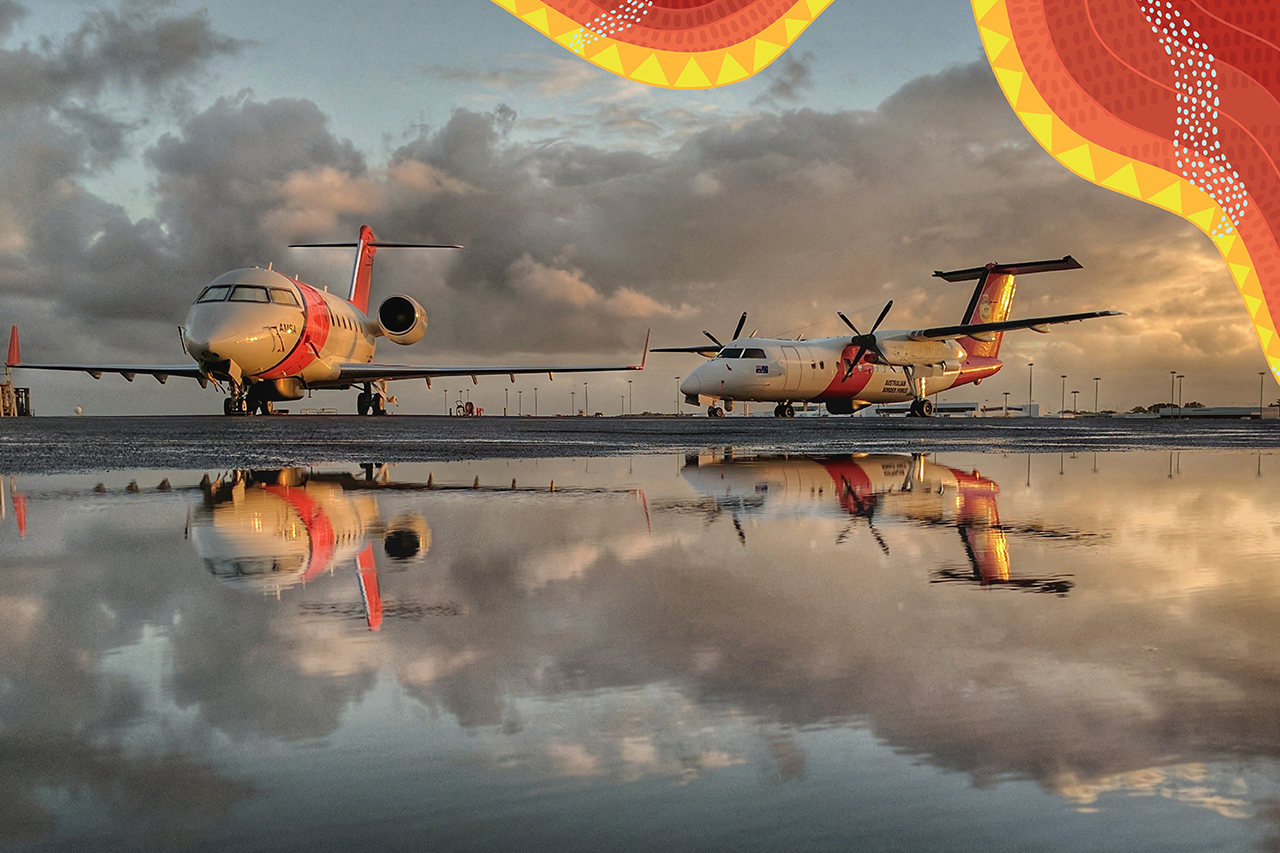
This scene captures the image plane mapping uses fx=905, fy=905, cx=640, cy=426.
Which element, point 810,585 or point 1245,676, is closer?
point 1245,676

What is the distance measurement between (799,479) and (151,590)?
569 cm

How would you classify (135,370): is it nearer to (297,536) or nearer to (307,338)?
(307,338)

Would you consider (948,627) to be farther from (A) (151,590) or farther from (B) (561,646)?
(A) (151,590)

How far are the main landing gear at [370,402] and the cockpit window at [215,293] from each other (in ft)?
34.2

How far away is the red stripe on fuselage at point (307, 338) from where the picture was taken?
1094 inches

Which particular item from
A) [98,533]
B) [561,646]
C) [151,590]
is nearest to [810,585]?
[561,646]

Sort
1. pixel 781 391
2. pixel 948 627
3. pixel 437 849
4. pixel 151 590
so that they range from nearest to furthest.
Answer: pixel 437 849 < pixel 948 627 < pixel 151 590 < pixel 781 391

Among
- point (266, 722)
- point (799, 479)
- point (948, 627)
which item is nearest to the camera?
point (266, 722)

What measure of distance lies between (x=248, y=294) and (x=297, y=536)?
23972 millimetres

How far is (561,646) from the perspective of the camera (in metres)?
2.29

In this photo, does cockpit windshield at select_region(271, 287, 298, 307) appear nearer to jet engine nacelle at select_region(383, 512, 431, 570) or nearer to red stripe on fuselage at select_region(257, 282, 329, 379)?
red stripe on fuselage at select_region(257, 282, 329, 379)

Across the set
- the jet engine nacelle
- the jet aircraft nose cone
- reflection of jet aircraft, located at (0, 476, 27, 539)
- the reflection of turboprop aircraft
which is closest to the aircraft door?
the jet aircraft nose cone

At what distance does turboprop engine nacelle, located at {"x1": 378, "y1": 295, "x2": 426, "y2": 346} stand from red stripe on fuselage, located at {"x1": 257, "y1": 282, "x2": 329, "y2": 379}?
507cm

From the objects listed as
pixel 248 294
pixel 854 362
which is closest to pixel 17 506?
pixel 248 294
